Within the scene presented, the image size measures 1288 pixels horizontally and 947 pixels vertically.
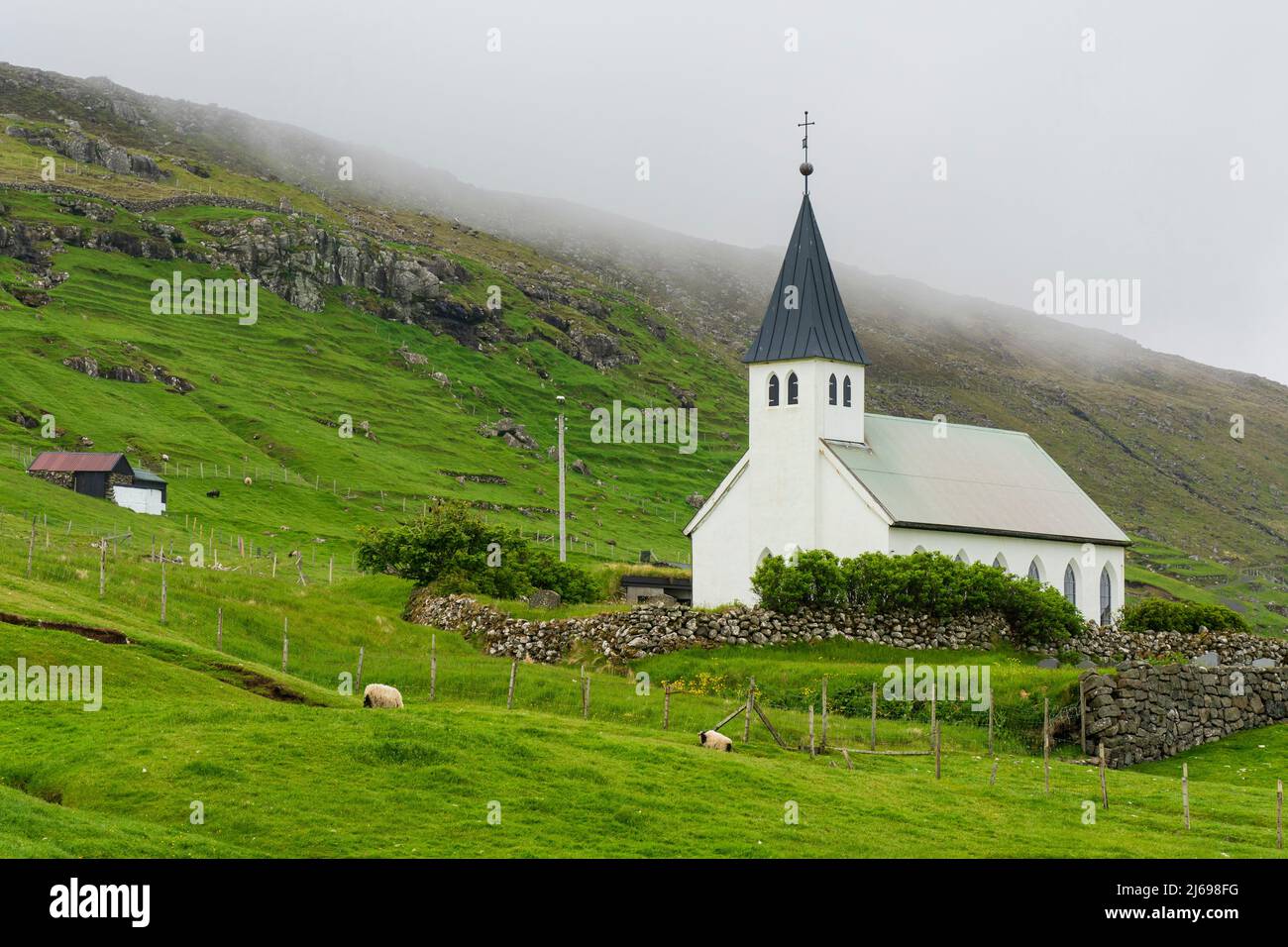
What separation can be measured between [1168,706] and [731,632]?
17.2 metres

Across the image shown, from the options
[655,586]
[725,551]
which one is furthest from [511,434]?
[725,551]

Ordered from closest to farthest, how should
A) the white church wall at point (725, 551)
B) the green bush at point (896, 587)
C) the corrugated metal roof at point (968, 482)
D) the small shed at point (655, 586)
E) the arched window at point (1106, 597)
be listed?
the green bush at point (896, 587)
the corrugated metal roof at point (968, 482)
the white church wall at point (725, 551)
the arched window at point (1106, 597)
the small shed at point (655, 586)

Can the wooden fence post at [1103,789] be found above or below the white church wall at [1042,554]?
below

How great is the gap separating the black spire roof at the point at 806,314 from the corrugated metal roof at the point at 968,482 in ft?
15.8

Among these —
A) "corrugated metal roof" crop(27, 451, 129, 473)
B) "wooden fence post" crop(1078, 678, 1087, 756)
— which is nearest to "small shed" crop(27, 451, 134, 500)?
"corrugated metal roof" crop(27, 451, 129, 473)

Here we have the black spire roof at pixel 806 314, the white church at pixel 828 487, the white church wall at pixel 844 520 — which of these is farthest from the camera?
the black spire roof at pixel 806 314

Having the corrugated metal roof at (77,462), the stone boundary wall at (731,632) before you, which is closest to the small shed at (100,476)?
the corrugated metal roof at (77,462)

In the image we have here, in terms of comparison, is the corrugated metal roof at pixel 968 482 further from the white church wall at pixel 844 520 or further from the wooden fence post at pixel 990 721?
the wooden fence post at pixel 990 721

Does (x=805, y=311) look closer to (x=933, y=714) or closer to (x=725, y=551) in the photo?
(x=725, y=551)

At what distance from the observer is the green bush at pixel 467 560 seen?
7019 cm

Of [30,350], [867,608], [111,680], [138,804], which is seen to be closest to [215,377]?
[30,350]

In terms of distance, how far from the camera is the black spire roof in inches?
2913

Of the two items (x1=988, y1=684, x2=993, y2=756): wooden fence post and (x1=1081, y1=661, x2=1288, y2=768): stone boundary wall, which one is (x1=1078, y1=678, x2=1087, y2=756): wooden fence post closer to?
(x1=1081, y1=661, x2=1288, y2=768): stone boundary wall
